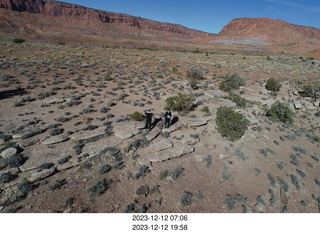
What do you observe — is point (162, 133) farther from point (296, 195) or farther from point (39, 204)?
point (296, 195)

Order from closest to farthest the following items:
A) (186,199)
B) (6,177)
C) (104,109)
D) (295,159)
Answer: (6,177)
(186,199)
(295,159)
(104,109)

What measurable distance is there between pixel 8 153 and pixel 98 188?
4.79m

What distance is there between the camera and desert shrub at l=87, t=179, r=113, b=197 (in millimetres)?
5901

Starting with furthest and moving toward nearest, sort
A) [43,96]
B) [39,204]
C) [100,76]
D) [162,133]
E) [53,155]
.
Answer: [100,76]
[43,96]
[162,133]
[53,155]
[39,204]

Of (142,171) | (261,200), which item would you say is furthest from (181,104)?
(261,200)

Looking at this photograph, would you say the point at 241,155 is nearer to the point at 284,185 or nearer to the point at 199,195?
the point at 284,185

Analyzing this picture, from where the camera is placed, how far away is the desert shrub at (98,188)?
5.90 m

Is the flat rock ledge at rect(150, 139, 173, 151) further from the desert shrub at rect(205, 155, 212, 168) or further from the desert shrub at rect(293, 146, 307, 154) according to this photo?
the desert shrub at rect(293, 146, 307, 154)

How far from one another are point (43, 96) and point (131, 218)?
1374 cm

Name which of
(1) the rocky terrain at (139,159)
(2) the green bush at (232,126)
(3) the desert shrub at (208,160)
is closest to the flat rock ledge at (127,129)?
(1) the rocky terrain at (139,159)

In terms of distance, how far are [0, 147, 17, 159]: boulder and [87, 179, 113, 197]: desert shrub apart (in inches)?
169

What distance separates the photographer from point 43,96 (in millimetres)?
13641

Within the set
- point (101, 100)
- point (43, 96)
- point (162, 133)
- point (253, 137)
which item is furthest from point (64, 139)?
point (253, 137)

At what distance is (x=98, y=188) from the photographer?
607 cm
